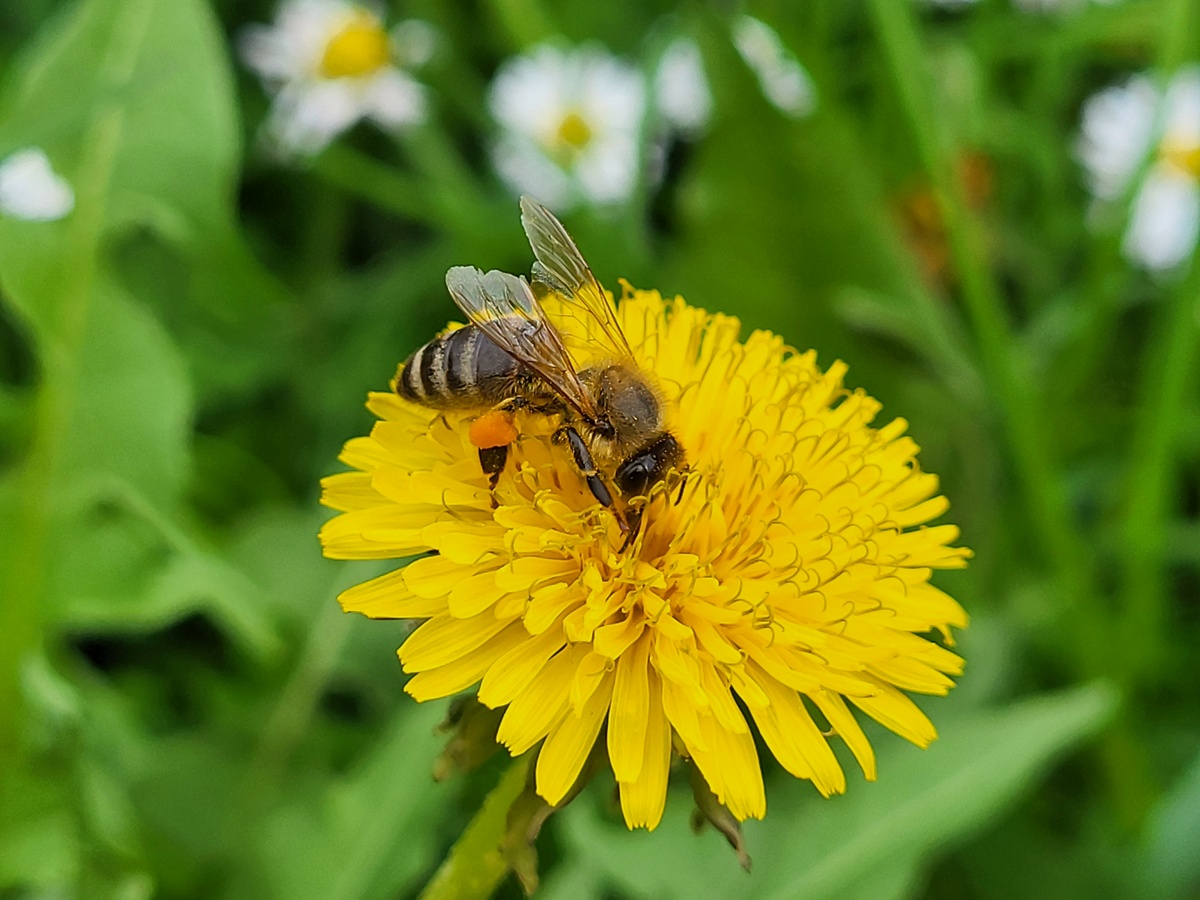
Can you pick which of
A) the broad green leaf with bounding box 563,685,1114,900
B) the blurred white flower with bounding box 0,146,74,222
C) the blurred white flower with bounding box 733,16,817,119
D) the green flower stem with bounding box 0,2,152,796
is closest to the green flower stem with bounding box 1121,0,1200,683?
the broad green leaf with bounding box 563,685,1114,900

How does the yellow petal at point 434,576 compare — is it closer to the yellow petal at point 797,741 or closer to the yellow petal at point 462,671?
the yellow petal at point 462,671

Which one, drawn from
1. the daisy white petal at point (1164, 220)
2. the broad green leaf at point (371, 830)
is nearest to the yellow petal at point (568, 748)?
the broad green leaf at point (371, 830)

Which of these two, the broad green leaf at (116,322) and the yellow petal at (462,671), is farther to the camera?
the broad green leaf at (116,322)

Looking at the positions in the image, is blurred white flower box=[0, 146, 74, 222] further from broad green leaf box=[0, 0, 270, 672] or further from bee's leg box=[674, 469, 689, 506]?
bee's leg box=[674, 469, 689, 506]

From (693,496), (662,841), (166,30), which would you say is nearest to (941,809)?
(662,841)

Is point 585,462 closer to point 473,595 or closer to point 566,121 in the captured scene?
point 473,595

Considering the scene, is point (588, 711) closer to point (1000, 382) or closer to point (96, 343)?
point (96, 343)
